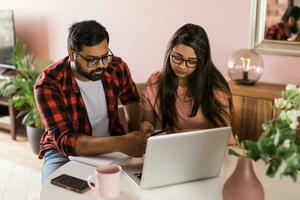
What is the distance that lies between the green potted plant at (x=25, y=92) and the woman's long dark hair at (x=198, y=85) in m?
1.69

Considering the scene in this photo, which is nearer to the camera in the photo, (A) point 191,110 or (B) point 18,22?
(A) point 191,110

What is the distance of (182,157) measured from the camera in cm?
115

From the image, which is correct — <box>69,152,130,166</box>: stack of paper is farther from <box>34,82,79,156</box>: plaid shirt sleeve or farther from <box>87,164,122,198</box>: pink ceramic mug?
<box>87,164,122,198</box>: pink ceramic mug

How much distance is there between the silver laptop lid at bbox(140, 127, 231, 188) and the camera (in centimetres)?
110

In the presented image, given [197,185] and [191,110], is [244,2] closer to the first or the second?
[191,110]

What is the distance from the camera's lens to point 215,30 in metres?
2.62

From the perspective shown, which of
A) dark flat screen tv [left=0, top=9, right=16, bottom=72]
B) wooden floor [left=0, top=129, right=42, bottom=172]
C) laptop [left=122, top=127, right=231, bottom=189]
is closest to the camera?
laptop [left=122, top=127, right=231, bottom=189]

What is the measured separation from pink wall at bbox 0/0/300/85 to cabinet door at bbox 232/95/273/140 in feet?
1.03

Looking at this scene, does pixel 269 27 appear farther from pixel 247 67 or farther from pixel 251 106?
pixel 251 106

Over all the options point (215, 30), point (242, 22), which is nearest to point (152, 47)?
point (215, 30)

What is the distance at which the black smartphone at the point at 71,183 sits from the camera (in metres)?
1.17

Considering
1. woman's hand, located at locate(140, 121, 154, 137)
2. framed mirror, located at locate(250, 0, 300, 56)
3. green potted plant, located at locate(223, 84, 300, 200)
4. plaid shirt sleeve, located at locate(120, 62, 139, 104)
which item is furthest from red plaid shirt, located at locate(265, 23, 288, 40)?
green potted plant, located at locate(223, 84, 300, 200)

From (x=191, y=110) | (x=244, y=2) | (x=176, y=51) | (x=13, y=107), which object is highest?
(x=244, y=2)

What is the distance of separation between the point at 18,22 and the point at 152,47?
1.49m
